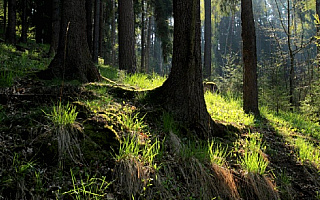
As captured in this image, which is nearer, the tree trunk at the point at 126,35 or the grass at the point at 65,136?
the grass at the point at 65,136

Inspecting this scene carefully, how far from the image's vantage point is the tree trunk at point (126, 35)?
8422 millimetres

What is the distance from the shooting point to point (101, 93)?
4.37 metres

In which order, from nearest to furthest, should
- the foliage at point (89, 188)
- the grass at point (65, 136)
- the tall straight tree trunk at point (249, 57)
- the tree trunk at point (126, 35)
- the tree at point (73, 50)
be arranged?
the foliage at point (89, 188), the grass at point (65, 136), the tree at point (73, 50), the tall straight tree trunk at point (249, 57), the tree trunk at point (126, 35)

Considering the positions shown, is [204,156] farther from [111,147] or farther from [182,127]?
[111,147]

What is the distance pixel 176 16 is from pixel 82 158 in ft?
9.64

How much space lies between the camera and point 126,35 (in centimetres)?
848

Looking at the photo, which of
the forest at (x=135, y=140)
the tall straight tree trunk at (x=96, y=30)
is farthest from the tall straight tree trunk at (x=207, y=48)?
the forest at (x=135, y=140)

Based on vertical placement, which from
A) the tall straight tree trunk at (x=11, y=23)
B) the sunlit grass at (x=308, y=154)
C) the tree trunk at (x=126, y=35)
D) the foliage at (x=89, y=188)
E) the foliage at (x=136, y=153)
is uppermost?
the tall straight tree trunk at (x=11, y=23)

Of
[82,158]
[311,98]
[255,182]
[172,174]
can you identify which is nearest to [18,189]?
[82,158]

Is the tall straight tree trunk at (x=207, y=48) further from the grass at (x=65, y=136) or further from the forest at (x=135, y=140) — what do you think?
the grass at (x=65, y=136)

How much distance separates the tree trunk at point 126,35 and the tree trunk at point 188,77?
169 inches

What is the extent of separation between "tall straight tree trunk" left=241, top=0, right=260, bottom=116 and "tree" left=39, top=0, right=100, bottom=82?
435cm

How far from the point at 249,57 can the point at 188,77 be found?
358 cm

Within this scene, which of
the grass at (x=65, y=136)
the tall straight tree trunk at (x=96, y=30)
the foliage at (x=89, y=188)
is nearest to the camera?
the foliage at (x=89, y=188)
